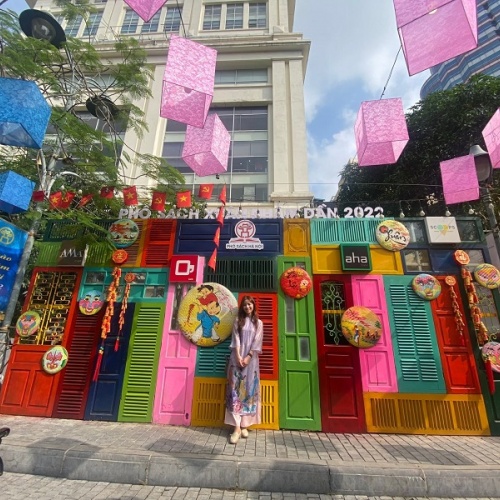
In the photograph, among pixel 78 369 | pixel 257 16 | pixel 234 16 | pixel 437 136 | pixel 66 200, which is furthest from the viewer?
pixel 234 16

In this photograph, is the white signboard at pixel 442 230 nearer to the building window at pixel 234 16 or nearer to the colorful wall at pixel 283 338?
the colorful wall at pixel 283 338

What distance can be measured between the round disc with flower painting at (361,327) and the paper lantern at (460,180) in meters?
2.96

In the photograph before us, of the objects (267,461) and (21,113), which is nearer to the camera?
(21,113)

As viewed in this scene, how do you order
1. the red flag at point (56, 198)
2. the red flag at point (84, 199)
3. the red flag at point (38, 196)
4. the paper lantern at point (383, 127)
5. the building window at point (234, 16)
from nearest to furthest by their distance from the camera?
the paper lantern at point (383, 127), the red flag at point (38, 196), the red flag at point (56, 198), the red flag at point (84, 199), the building window at point (234, 16)

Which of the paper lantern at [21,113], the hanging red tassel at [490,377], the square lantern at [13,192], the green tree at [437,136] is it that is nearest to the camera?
the paper lantern at [21,113]

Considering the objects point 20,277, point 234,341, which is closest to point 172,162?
point 20,277

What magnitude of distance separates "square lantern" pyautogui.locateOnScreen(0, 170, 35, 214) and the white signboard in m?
7.68

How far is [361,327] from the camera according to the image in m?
5.18

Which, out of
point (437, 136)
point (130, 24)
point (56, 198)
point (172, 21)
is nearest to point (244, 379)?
point (56, 198)

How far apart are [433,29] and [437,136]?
10.1m

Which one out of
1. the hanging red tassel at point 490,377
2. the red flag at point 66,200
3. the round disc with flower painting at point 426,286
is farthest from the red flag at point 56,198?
the hanging red tassel at point 490,377

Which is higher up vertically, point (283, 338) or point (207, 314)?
point (207, 314)

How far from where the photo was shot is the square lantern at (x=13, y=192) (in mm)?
4484

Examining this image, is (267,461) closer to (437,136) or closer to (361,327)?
(361,327)
